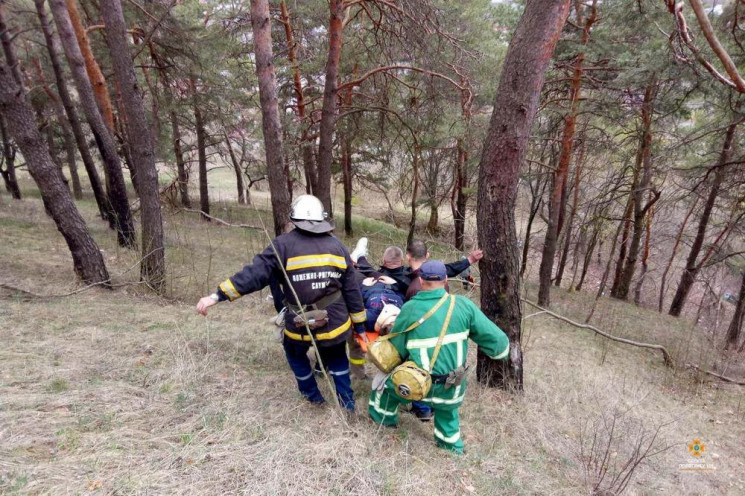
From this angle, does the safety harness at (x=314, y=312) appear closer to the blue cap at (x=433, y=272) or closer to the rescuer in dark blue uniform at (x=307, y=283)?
the rescuer in dark blue uniform at (x=307, y=283)

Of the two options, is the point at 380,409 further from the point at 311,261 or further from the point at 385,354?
the point at 311,261

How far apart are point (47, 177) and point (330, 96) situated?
14.5 feet

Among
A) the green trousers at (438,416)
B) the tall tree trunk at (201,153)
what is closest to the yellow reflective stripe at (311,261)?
the green trousers at (438,416)

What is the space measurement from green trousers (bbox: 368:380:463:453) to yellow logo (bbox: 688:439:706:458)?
2795mm

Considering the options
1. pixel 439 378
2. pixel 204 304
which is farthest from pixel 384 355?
pixel 204 304

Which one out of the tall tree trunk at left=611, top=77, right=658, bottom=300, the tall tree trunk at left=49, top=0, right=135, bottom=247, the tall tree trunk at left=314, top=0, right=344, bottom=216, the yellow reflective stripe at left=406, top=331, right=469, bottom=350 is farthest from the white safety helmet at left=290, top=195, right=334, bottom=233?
the tall tree trunk at left=611, top=77, right=658, bottom=300

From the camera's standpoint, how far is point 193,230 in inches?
454

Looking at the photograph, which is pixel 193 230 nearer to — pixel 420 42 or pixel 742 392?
pixel 420 42

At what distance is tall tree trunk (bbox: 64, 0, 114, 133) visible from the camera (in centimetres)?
758

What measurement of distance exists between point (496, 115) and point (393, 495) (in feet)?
10.2

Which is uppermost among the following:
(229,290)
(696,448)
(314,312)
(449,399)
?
(229,290)

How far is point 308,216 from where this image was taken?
293cm

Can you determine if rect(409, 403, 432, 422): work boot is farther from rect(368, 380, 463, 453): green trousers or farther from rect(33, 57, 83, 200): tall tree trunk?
rect(33, 57, 83, 200): tall tree trunk

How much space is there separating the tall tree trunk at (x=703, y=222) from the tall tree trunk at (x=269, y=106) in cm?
649
